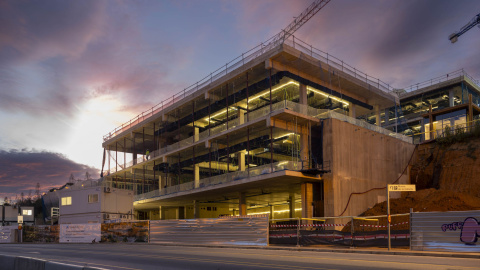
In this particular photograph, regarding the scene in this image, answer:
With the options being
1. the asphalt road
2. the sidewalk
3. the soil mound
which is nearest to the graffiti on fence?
the sidewalk

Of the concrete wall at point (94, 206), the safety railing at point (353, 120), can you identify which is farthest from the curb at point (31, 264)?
the concrete wall at point (94, 206)

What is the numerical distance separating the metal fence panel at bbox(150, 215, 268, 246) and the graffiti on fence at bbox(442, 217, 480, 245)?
1146cm

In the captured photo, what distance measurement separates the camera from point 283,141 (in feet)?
172

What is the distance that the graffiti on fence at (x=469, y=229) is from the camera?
19562 mm

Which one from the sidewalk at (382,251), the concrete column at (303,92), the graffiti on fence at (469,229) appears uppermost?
the concrete column at (303,92)

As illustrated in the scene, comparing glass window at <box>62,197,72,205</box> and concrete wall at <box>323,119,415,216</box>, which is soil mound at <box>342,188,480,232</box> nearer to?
concrete wall at <box>323,119,415,216</box>

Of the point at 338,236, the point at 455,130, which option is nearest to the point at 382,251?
the point at 338,236

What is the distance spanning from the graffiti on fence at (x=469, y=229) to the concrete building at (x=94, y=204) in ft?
130

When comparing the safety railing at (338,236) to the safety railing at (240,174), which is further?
the safety railing at (240,174)

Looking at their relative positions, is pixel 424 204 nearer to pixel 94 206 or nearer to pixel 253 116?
pixel 253 116

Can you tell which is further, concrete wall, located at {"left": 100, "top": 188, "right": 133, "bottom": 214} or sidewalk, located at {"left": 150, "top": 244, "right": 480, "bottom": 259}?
concrete wall, located at {"left": 100, "top": 188, "right": 133, "bottom": 214}

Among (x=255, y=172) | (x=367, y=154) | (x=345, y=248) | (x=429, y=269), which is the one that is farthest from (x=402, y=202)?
(x=429, y=269)

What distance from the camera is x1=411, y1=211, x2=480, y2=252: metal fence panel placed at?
64.7 ft

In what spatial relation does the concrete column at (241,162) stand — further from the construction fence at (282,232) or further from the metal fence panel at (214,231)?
the metal fence panel at (214,231)
